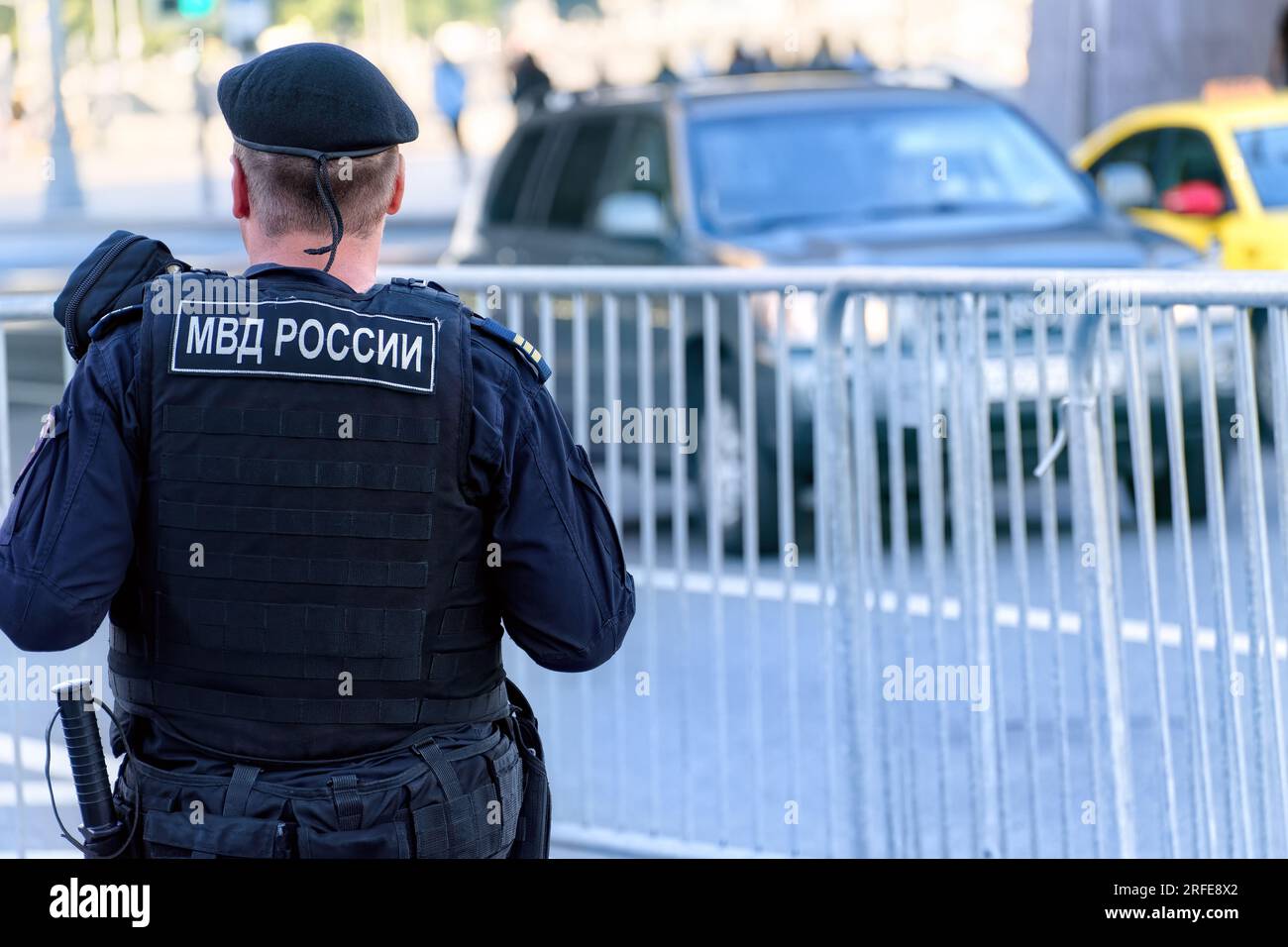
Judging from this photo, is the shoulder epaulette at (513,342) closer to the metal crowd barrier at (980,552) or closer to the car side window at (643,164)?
the metal crowd barrier at (980,552)

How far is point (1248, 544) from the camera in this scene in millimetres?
3754

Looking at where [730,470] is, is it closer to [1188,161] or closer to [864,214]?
[864,214]

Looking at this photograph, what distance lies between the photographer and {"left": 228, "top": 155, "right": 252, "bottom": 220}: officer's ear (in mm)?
2453

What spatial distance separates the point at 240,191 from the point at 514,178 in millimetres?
7718

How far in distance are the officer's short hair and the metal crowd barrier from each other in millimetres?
1841

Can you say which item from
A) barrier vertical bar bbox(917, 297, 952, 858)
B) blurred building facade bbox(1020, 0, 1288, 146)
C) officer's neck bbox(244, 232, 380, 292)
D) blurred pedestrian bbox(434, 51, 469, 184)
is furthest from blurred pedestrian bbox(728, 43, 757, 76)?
blurred pedestrian bbox(434, 51, 469, 184)

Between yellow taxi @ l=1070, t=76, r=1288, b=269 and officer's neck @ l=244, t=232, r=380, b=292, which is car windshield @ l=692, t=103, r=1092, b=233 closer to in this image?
yellow taxi @ l=1070, t=76, r=1288, b=269

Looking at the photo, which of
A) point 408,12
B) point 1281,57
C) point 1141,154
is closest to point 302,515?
point 1141,154

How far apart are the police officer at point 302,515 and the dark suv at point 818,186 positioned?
467cm

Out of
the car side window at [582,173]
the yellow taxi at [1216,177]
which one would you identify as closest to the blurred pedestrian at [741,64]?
the car side window at [582,173]

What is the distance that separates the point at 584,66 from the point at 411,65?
17846mm

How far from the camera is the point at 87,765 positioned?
2.52 metres

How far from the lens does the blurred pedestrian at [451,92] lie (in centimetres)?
2650
